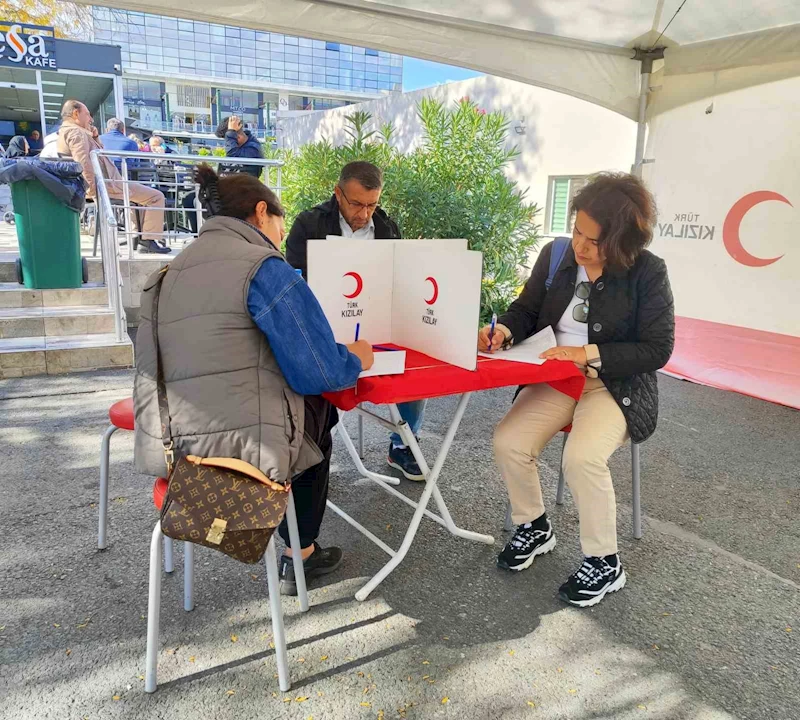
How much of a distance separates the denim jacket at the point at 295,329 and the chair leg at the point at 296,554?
400 millimetres

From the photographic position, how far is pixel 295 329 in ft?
5.37

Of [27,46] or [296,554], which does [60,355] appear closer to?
[296,554]

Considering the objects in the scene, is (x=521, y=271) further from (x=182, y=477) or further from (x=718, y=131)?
(x=182, y=477)

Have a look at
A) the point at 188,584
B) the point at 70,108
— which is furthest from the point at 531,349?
the point at 70,108

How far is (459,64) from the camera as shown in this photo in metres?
4.12

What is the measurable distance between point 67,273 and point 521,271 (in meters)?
4.85

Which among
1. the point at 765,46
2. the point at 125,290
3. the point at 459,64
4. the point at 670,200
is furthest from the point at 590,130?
the point at 125,290

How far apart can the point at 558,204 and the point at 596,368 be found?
776 centimetres

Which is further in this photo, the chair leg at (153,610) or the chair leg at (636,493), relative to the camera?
the chair leg at (636,493)

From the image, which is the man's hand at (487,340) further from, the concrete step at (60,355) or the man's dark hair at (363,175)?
the concrete step at (60,355)

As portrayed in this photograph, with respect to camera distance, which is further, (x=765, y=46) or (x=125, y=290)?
(x=125, y=290)

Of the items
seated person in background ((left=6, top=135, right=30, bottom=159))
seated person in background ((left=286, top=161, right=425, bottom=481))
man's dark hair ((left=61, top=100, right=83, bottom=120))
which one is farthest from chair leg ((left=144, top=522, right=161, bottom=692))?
seated person in background ((left=6, top=135, right=30, bottom=159))

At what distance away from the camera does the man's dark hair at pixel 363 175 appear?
2822mm

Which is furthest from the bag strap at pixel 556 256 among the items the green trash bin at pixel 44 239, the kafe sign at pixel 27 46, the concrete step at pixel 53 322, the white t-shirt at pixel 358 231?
the kafe sign at pixel 27 46
